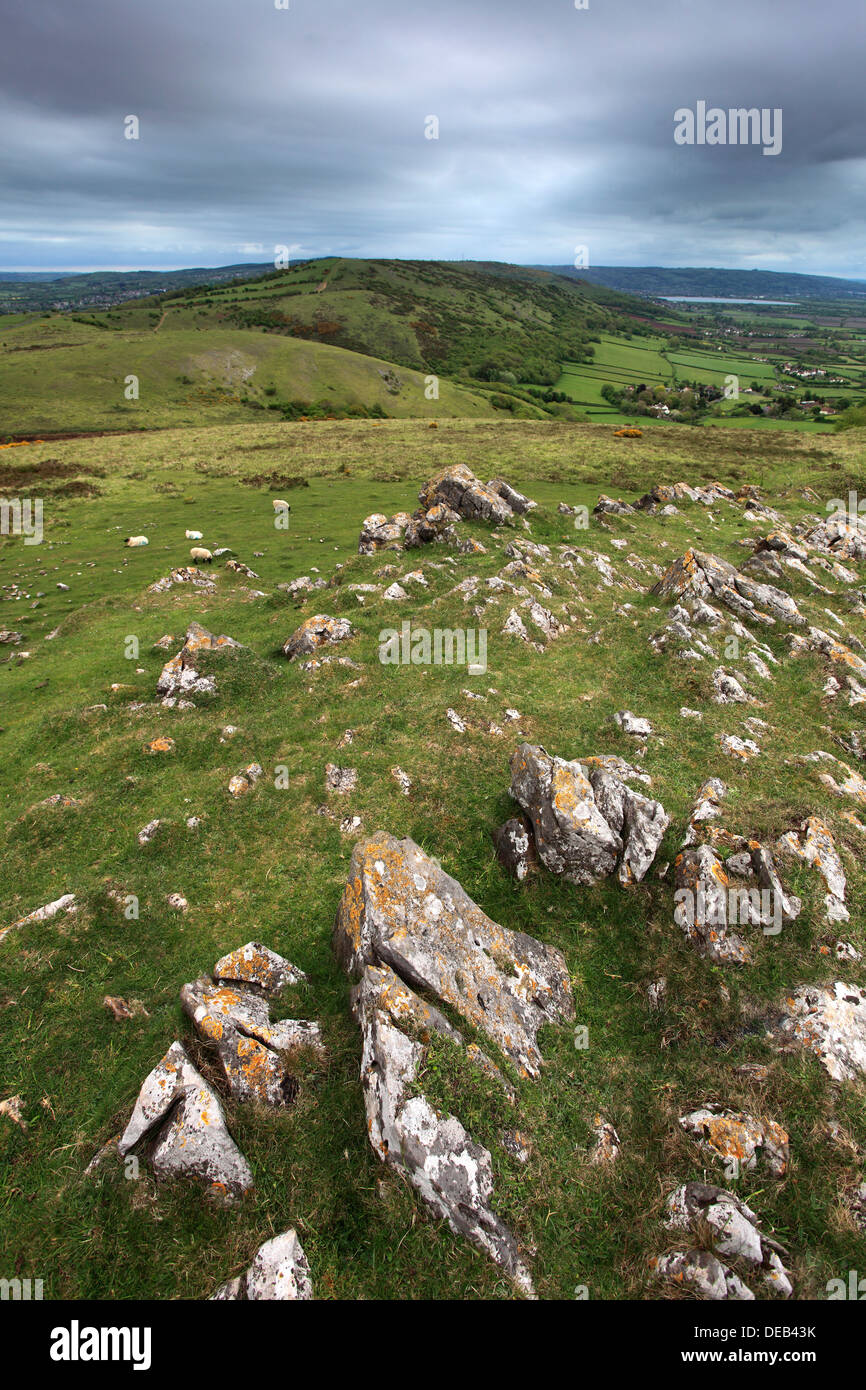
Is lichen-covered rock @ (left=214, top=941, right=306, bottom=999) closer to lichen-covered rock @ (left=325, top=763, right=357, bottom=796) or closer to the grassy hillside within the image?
lichen-covered rock @ (left=325, top=763, right=357, bottom=796)

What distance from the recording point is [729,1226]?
6949 millimetres

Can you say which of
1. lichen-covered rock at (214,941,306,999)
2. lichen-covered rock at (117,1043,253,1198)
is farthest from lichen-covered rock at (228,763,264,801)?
lichen-covered rock at (117,1043,253,1198)

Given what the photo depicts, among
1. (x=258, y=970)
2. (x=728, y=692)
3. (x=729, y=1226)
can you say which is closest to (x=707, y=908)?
(x=729, y=1226)

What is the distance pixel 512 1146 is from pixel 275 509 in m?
52.9

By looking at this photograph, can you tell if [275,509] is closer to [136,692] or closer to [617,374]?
[136,692]

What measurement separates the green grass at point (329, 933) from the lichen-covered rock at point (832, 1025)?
35cm

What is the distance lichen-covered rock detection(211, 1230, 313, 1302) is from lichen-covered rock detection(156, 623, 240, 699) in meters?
17.2

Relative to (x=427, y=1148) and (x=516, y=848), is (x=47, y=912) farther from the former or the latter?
(x=516, y=848)

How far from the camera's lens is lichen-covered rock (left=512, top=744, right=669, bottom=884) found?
12.7 meters

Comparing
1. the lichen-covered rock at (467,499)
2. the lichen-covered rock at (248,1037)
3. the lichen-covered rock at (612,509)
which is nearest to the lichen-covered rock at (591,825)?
the lichen-covered rock at (248,1037)

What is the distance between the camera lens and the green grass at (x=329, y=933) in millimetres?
7297

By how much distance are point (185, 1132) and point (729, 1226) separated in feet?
22.8

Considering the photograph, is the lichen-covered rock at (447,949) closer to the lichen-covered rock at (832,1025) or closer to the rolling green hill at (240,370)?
the lichen-covered rock at (832,1025)

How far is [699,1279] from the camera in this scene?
673 centimetres
